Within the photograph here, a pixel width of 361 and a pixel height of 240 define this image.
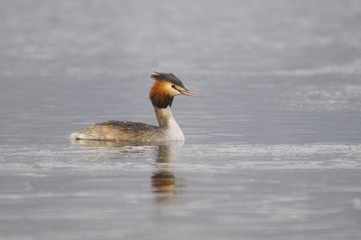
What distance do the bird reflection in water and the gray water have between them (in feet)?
0.08

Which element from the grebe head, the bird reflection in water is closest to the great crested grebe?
the grebe head

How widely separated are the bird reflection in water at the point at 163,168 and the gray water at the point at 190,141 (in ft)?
0.08

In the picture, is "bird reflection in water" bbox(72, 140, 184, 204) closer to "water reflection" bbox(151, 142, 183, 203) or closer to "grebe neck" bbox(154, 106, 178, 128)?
"water reflection" bbox(151, 142, 183, 203)

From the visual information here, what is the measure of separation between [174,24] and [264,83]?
92.6 ft

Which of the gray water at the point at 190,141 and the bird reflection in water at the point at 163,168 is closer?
the gray water at the point at 190,141

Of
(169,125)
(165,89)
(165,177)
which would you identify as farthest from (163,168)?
(165,89)

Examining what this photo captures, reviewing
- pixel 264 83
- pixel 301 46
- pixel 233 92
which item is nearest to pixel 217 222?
pixel 233 92

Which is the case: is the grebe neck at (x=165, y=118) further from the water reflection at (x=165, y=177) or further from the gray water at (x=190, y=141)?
the water reflection at (x=165, y=177)

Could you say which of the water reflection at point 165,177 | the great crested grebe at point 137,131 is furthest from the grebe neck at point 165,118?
the water reflection at point 165,177

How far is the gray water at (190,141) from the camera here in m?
12.0

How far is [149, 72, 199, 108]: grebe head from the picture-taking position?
18.8 meters

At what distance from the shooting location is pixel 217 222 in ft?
39.0

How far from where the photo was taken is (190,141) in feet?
60.5

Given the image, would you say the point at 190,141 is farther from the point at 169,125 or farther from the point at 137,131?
the point at 137,131
